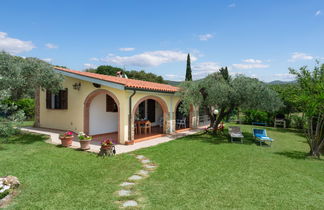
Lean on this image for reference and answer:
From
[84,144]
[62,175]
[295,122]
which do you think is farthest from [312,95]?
[295,122]

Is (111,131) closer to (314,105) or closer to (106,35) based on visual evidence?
(106,35)

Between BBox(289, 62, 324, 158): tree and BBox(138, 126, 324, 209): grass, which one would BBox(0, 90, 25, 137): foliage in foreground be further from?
BBox(289, 62, 324, 158): tree

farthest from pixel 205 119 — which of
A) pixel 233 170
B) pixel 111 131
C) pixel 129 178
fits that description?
pixel 129 178

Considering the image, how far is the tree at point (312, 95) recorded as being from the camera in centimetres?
823

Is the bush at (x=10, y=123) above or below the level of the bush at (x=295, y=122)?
above

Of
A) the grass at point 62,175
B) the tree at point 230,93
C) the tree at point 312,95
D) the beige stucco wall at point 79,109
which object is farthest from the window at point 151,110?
the tree at point 312,95

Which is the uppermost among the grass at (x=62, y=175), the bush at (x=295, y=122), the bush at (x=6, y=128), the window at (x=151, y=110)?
the window at (x=151, y=110)

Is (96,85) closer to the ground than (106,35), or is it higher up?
closer to the ground

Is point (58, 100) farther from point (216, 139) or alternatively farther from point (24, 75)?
point (216, 139)

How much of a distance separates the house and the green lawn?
2.75 m

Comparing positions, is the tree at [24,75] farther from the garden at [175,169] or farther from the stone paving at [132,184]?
the stone paving at [132,184]

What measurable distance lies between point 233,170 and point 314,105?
513 centimetres

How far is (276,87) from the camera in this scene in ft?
64.5

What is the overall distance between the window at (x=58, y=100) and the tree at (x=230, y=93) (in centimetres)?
784
